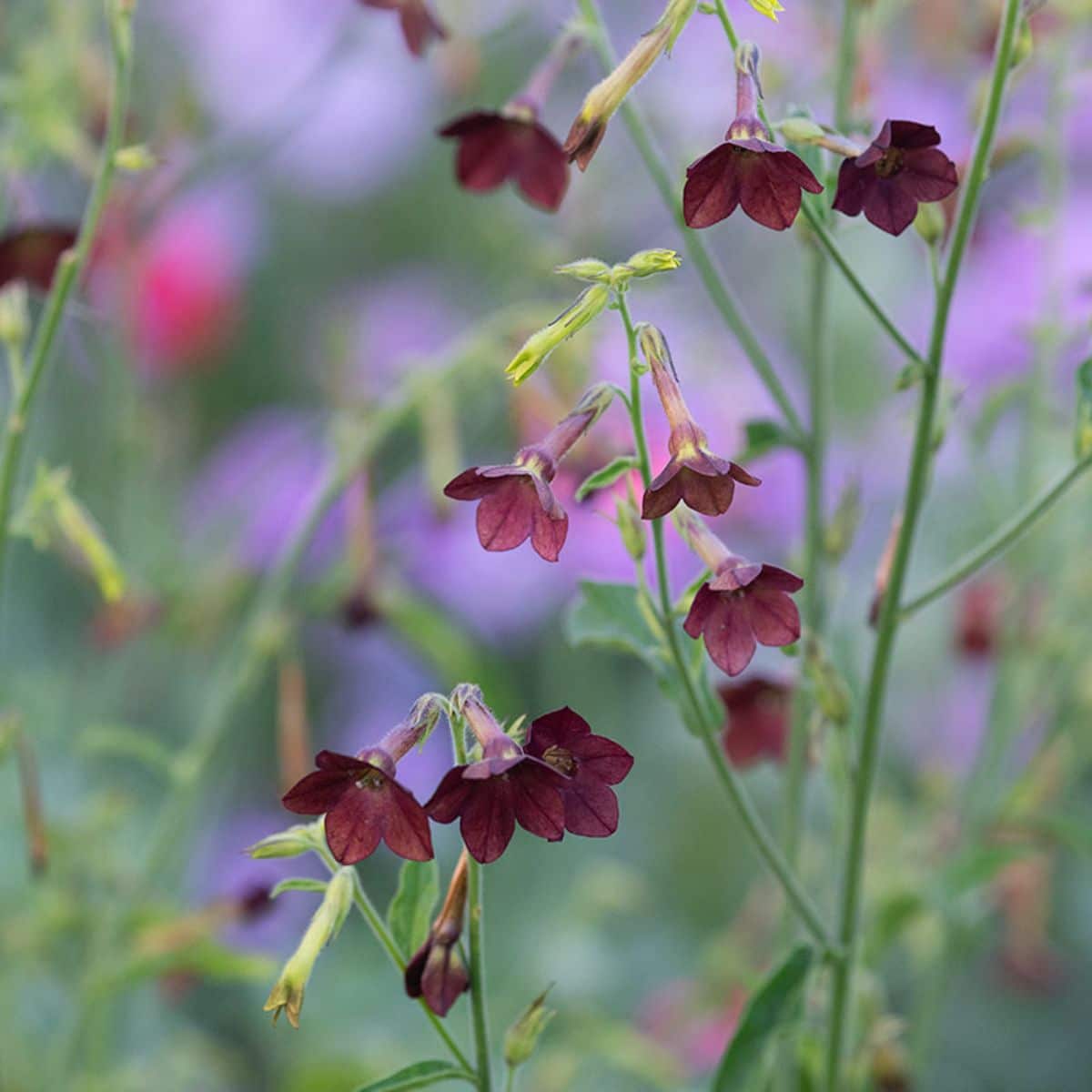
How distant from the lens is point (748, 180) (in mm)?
461

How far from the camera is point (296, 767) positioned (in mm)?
892

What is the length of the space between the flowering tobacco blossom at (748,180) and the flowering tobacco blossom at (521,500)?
9 cm

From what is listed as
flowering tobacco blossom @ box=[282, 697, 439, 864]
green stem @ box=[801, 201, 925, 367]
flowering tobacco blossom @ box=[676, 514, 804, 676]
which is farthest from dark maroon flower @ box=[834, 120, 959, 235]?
flowering tobacco blossom @ box=[282, 697, 439, 864]

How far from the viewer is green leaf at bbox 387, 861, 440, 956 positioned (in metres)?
0.51

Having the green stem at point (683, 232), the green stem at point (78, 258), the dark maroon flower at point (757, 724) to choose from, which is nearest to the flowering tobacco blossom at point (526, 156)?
the green stem at point (683, 232)

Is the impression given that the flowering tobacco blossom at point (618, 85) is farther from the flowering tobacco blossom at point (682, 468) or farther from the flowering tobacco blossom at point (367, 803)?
the flowering tobacco blossom at point (367, 803)

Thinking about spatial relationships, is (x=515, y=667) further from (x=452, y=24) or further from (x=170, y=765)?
(x=170, y=765)

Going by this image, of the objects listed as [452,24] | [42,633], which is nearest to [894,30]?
[452,24]

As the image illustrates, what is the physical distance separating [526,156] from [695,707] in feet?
0.92

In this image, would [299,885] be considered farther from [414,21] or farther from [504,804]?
[414,21]

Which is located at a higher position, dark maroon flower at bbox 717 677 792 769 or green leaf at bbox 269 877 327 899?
dark maroon flower at bbox 717 677 792 769

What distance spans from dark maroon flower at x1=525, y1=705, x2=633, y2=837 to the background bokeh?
27cm

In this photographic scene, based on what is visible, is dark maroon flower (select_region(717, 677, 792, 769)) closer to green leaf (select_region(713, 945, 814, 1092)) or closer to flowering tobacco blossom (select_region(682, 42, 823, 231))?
green leaf (select_region(713, 945, 814, 1092))

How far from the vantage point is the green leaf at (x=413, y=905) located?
1.68 ft
